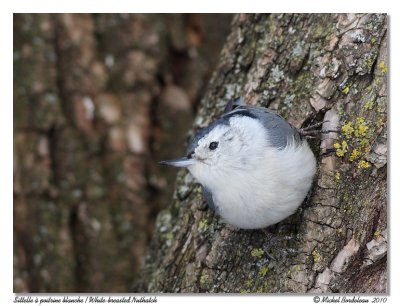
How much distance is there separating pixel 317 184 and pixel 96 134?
43.8 inches

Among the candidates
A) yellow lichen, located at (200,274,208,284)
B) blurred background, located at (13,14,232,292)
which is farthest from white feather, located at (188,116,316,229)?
blurred background, located at (13,14,232,292)

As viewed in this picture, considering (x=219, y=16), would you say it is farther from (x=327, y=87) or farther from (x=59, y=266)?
(x=59, y=266)

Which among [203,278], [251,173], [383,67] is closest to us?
[251,173]

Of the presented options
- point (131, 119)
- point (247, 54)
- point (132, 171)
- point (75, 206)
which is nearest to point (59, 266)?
point (75, 206)

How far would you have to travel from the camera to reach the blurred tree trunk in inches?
60.2

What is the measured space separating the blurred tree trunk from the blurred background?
1.99ft

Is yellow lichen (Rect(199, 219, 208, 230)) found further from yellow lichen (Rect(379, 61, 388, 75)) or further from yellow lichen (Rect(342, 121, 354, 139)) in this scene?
yellow lichen (Rect(379, 61, 388, 75))

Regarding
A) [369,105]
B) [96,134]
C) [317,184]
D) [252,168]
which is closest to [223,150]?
[252,168]

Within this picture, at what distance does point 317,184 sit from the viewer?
1.56 meters

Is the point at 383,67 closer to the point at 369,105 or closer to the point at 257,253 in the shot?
the point at 369,105

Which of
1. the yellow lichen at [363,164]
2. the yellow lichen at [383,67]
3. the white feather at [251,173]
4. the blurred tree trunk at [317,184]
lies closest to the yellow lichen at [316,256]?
the blurred tree trunk at [317,184]

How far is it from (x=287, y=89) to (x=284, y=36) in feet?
0.58

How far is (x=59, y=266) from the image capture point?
230 cm
